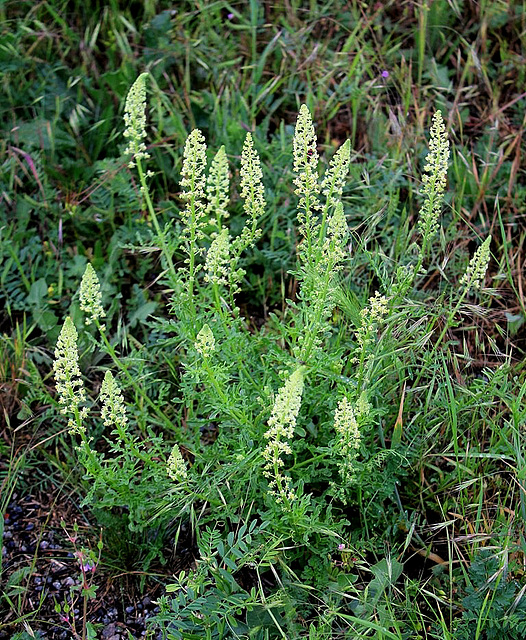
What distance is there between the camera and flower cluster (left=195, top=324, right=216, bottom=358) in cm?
226

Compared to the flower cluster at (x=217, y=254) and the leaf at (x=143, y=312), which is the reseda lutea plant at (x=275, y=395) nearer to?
the flower cluster at (x=217, y=254)

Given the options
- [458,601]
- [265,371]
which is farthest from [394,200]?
[458,601]

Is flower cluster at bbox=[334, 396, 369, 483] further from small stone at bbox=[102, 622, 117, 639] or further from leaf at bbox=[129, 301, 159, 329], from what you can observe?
leaf at bbox=[129, 301, 159, 329]

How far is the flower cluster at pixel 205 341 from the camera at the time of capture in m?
2.26

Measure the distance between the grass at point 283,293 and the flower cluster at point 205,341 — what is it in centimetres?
20

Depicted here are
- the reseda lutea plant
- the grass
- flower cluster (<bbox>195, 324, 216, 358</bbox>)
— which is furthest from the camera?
the grass

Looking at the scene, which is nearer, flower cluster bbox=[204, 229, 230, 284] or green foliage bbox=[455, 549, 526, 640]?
green foliage bbox=[455, 549, 526, 640]

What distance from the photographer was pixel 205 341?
89.7 inches

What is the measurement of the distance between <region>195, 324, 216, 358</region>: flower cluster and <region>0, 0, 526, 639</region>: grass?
197mm

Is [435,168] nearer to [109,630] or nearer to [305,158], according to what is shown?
[305,158]

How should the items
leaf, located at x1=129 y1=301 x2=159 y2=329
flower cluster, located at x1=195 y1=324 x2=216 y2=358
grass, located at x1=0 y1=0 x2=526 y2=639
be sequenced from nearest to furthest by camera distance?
1. flower cluster, located at x1=195 y1=324 x2=216 y2=358
2. grass, located at x1=0 y1=0 x2=526 y2=639
3. leaf, located at x1=129 y1=301 x2=159 y2=329

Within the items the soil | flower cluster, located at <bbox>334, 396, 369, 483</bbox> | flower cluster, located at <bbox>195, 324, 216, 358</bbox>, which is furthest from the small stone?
flower cluster, located at <bbox>195, 324, 216, 358</bbox>

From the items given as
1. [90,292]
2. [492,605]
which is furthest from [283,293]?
[492,605]

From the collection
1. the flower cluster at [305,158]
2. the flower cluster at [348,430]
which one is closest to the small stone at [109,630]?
the flower cluster at [348,430]
